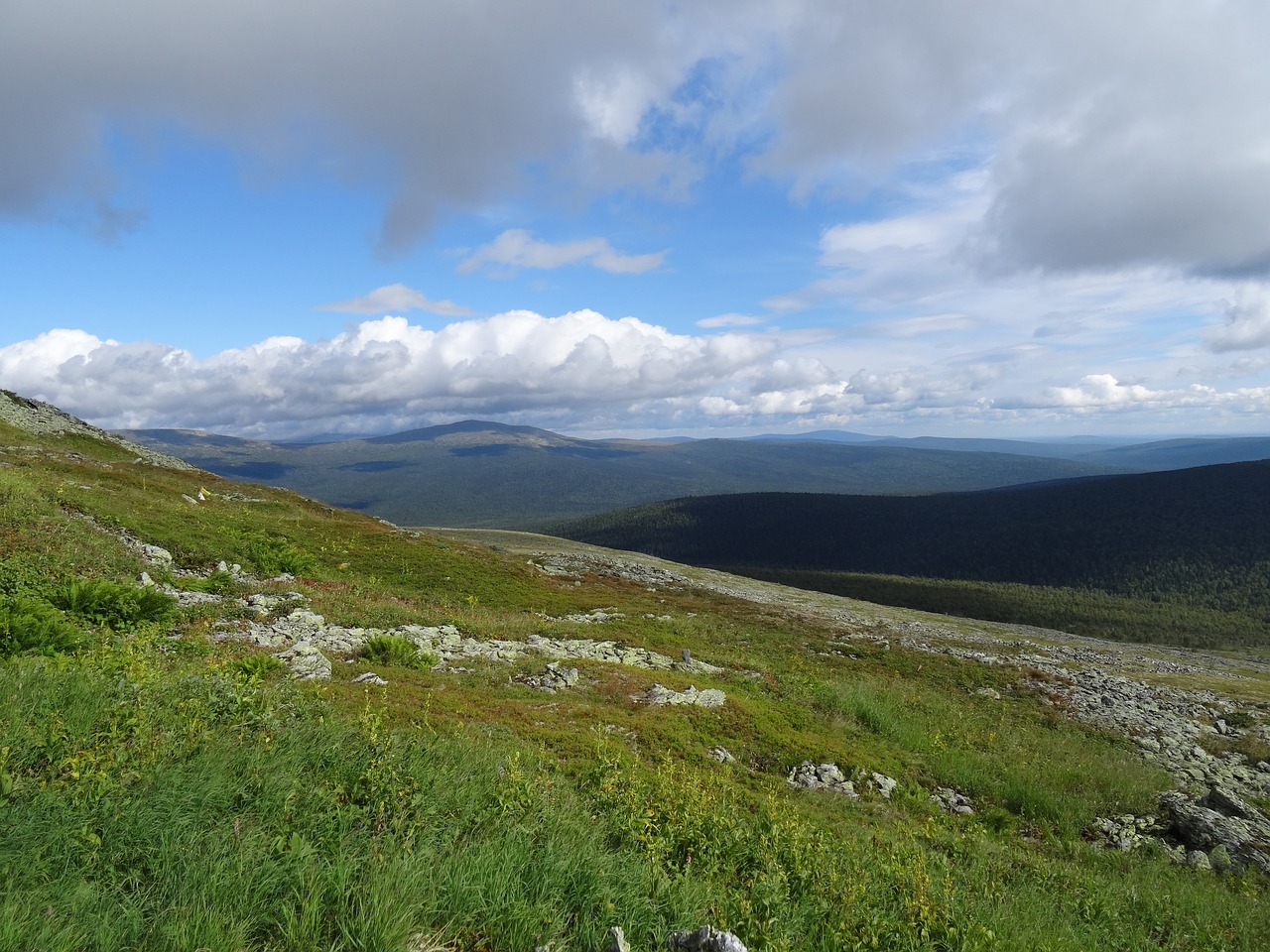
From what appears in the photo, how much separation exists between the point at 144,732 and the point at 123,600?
12009 mm

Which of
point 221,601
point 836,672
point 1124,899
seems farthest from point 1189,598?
point 221,601

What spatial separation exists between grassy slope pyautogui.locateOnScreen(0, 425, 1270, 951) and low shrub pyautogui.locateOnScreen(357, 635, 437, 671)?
2.76 feet

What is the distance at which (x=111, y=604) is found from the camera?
14.9 m

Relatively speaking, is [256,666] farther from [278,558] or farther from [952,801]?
[278,558]

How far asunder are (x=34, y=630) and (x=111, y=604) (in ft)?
12.8

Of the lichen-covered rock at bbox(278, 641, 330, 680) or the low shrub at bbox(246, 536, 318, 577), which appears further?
the low shrub at bbox(246, 536, 318, 577)

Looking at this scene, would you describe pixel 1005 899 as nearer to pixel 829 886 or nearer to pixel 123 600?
pixel 829 886

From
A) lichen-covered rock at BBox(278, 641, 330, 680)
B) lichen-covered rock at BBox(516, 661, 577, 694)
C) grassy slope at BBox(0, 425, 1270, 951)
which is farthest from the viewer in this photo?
lichen-covered rock at BBox(516, 661, 577, 694)

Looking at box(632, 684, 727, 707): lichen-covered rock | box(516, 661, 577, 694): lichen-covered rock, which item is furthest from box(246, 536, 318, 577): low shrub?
box(632, 684, 727, 707): lichen-covered rock

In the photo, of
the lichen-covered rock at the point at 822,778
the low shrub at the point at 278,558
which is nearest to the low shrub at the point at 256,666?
the lichen-covered rock at the point at 822,778

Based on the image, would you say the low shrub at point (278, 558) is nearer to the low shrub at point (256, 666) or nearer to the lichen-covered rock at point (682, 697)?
the low shrub at point (256, 666)

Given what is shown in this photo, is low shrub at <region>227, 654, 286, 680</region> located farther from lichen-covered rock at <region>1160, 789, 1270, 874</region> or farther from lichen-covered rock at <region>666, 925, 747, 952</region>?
lichen-covered rock at <region>1160, 789, 1270, 874</region>

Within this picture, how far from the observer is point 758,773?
13.7 metres

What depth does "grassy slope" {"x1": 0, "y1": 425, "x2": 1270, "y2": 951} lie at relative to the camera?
4.57 meters
